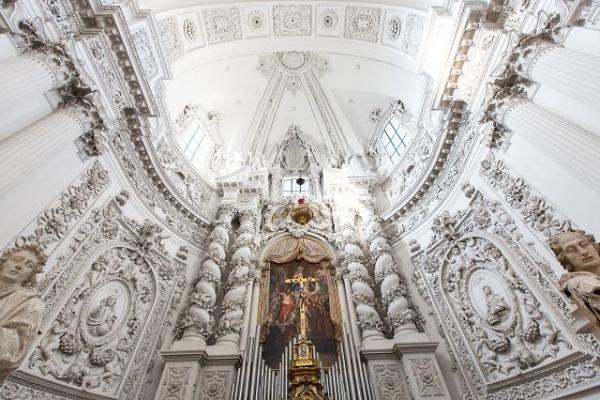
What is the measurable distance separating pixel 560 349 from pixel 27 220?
889 cm

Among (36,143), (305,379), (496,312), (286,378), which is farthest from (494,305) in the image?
(36,143)

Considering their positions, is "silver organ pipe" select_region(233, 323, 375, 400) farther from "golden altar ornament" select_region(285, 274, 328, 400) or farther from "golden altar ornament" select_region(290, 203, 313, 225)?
"golden altar ornament" select_region(290, 203, 313, 225)

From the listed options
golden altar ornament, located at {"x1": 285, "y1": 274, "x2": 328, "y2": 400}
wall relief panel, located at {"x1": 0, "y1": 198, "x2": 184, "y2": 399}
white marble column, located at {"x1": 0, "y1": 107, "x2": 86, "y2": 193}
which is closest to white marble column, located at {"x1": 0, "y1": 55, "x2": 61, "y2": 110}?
white marble column, located at {"x1": 0, "y1": 107, "x2": 86, "y2": 193}

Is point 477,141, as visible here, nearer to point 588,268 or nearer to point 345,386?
point 588,268

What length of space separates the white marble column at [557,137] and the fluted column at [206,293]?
7.93 meters

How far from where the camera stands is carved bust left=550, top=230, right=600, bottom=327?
9.35 feet

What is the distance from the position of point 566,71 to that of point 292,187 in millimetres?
9753

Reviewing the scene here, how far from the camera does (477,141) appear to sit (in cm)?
704

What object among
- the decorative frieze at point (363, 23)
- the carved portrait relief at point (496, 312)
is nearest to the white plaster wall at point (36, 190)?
the carved portrait relief at point (496, 312)

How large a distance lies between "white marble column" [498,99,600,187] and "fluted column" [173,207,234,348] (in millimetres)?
7933

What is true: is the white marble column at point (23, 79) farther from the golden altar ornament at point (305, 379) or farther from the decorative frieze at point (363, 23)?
the decorative frieze at point (363, 23)

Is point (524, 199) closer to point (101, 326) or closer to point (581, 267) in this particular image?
point (581, 267)

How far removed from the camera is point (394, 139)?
12227 mm

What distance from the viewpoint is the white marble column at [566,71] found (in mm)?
4605
